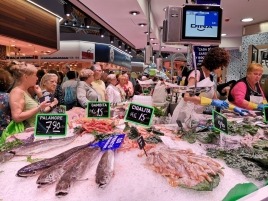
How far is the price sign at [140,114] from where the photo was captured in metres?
1.95

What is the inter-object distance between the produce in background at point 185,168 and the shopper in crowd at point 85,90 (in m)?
3.28

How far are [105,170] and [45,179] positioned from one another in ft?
0.87

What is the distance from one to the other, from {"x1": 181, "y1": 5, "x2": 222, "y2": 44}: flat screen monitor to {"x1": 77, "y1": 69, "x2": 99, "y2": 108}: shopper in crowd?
1966mm

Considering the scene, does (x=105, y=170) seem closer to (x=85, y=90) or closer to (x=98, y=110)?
(x=98, y=110)

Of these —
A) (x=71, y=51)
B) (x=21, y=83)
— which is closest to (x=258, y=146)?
(x=21, y=83)

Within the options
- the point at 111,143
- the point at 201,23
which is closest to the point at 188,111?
the point at 111,143

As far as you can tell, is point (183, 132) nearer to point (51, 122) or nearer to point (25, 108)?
point (51, 122)

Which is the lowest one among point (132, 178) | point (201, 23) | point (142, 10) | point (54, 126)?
point (132, 178)

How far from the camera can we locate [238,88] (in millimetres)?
3711

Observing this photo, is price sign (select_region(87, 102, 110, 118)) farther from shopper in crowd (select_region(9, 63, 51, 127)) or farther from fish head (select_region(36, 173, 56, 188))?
fish head (select_region(36, 173, 56, 188))

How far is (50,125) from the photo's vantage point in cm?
183

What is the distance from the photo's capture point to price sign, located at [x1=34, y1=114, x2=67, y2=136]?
71.4 inches

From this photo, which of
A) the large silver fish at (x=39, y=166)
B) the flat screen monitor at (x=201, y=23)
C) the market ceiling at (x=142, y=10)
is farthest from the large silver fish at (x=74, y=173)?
the market ceiling at (x=142, y=10)

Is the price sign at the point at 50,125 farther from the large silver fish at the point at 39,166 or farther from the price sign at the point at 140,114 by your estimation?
the price sign at the point at 140,114
